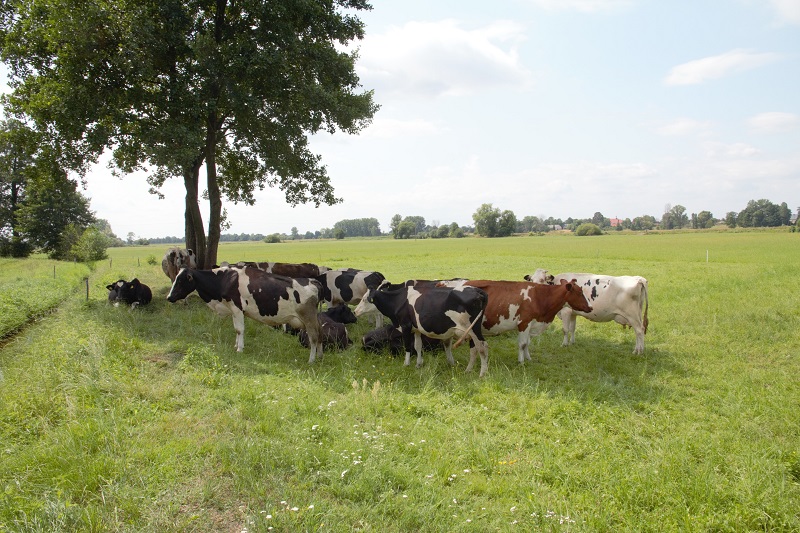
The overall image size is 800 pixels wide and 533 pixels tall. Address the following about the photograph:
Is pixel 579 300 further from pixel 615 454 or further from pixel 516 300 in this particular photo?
pixel 615 454

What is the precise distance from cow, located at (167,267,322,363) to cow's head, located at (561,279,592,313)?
529 cm

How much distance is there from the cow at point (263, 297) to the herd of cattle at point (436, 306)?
2 cm

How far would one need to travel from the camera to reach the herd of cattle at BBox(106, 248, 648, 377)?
29.1 feet

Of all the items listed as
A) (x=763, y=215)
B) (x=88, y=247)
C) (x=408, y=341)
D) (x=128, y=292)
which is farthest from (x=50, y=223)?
(x=763, y=215)

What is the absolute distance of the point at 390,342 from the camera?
33.4 feet

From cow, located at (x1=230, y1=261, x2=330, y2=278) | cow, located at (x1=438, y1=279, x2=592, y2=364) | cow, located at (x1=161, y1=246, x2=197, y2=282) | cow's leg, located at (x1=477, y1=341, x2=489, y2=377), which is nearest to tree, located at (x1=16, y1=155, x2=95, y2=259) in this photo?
cow, located at (x1=161, y1=246, x2=197, y2=282)

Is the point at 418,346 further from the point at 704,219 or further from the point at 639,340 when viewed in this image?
the point at 704,219

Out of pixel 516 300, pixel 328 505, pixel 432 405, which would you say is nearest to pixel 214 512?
pixel 328 505

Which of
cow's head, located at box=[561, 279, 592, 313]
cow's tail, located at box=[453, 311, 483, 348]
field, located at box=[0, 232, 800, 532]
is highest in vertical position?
cow's head, located at box=[561, 279, 592, 313]

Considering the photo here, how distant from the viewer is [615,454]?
5.34m

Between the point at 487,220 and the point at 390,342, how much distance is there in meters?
106

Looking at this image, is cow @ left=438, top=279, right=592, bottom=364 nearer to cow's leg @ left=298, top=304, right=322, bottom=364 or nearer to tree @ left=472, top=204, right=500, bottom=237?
cow's leg @ left=298, top=304, right=322, bottom=364

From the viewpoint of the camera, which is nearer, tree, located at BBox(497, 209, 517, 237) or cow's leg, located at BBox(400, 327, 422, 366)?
cow's leg, located at BBox(400, 327, 422, 366)

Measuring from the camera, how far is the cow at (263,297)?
32.7 feet
